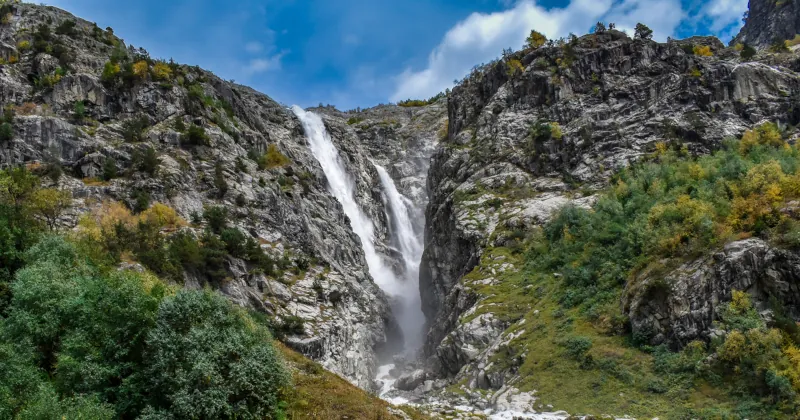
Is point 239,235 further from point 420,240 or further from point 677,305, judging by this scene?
point 420,240

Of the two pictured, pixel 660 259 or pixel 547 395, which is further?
pixel 660 259

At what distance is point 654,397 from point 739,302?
22.8ft

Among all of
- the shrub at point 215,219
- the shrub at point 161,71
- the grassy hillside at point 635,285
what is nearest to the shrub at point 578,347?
the grassy hillside at point 635,285

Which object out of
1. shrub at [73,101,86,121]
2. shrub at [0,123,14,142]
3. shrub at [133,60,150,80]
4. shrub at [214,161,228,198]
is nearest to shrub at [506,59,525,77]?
shrub at [214,161,228,198]

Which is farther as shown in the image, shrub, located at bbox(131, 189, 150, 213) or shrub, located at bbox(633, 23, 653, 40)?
shrub, located at bbox(633, 23, 653, 40)

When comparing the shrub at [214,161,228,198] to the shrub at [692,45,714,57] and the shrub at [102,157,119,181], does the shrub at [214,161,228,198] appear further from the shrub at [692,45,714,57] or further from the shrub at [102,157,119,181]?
the shrub at [692,45,714,57]

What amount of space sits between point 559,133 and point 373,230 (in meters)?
33.8

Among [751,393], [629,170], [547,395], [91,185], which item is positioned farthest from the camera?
[629,170]

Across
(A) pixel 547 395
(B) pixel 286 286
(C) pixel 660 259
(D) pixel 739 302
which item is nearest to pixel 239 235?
(B) pixel 286 286

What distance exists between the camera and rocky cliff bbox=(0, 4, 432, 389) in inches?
1597

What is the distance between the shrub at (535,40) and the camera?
255ft

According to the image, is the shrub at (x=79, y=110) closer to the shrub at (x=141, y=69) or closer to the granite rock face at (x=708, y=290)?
the shrub at (x=141, y=69)

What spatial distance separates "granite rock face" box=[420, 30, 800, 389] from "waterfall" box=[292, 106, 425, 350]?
5.76 metres

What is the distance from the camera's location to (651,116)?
57094mm
